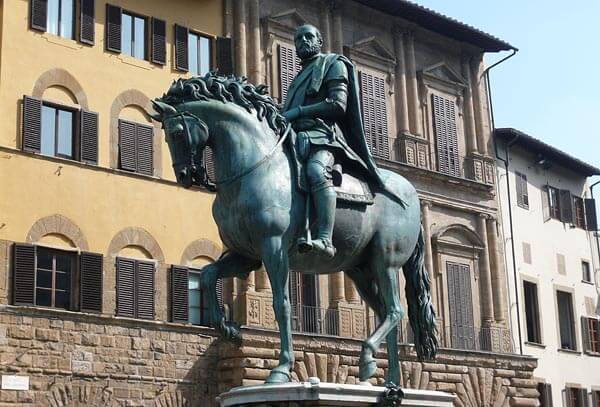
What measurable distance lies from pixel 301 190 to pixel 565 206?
28.0 metres

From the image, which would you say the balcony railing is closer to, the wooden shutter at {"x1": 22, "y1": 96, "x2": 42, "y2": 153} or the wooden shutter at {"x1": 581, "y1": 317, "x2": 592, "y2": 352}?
the wooden shutter at {"x1": 22, "y1": 96, "x2": 42, "y2": 153}

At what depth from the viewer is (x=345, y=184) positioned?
8562 millimetres

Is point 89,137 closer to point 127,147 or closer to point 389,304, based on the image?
point 127,147

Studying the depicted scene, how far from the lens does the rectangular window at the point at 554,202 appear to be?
3434 centimetres

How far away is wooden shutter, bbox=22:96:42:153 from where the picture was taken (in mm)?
20891

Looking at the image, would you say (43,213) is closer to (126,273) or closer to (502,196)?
(126,273)

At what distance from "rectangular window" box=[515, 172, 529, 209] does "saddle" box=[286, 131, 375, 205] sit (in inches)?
960

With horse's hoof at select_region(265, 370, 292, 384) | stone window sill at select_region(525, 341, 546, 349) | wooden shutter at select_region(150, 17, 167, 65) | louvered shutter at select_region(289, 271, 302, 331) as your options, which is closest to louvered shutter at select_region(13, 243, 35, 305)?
wooden shutter at select_region(150, 17, 167, 65)

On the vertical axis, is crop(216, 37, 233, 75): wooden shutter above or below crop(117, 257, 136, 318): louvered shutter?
above

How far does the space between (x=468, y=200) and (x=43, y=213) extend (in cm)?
1306

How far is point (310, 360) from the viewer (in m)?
23.7

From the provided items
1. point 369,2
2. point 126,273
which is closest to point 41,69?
point 126,273

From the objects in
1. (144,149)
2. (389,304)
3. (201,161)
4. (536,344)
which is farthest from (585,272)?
(201,161)

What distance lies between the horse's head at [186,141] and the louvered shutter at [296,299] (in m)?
16.2
